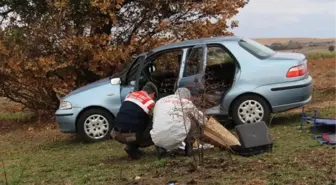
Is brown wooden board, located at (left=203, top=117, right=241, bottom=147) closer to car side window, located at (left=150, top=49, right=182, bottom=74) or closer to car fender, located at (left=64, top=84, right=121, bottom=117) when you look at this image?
car side window, located at (left=150, top=49, right=182, bottom=74)

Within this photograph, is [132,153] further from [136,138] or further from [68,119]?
[68,119]

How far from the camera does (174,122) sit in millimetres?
6957

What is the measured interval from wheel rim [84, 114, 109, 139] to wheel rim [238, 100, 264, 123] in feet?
8.00

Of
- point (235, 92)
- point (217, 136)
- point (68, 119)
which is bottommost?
point (217, 136)

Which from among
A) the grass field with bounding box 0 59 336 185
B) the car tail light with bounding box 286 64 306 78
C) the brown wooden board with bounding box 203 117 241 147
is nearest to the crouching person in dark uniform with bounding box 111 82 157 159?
the grass field with bounding box 0 59 336 185

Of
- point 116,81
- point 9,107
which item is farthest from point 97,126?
point 9,107

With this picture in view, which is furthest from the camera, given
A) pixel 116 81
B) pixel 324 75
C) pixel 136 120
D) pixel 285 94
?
pixel 324 75

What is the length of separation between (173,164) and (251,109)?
2.80 metres

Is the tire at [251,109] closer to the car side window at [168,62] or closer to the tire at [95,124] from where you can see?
the car side window at [168,62]

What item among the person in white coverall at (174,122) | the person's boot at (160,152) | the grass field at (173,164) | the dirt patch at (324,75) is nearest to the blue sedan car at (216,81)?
the grass field at (173,164)

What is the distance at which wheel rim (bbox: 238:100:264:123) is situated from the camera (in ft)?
30.2

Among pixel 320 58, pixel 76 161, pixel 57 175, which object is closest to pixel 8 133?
pixel 76 161

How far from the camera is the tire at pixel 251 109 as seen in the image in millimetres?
9195

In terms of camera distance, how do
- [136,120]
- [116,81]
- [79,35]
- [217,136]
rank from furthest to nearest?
[79,35], [116,81], [136,120], [217,136]
